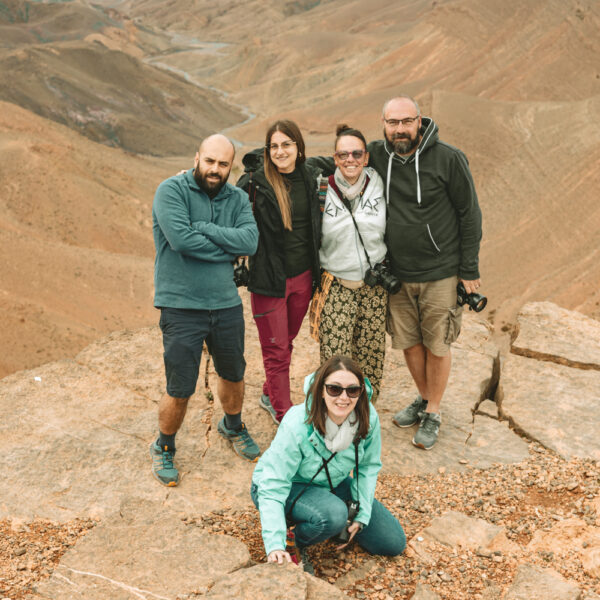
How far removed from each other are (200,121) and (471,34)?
12053 millimetres

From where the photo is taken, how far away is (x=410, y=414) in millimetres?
4195

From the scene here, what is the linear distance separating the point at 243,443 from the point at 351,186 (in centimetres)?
166

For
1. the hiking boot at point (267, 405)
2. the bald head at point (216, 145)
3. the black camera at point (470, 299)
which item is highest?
the bald head at point (216, 145)

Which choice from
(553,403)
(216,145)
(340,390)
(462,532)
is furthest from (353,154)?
(553,403)

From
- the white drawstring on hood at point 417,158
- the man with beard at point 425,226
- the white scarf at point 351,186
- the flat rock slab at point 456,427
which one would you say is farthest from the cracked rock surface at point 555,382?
the white scarf at point 351,186

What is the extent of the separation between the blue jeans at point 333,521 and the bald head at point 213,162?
57.8 inches

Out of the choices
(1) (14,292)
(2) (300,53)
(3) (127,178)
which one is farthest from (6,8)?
(1) (14,292)

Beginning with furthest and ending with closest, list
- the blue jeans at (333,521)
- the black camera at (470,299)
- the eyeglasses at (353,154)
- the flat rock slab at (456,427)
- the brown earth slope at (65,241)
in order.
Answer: the brown earth slope at (65,241)
the flat rock slab at (456,427)
the black camera at (470,299)
the eyeglasses at (353,154)
the blue jeans at (333,521)

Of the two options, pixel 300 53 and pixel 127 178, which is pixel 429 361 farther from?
pixel 300 53

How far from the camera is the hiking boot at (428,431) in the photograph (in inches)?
156

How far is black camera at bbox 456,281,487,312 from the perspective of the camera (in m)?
3.53

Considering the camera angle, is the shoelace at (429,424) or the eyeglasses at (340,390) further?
the shoelace at (429,424)

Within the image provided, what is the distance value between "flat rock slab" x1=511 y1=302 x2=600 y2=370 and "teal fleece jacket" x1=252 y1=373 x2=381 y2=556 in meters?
2.84

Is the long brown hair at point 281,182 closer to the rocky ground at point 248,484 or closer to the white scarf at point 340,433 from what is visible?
the white scarf at point 340,433
